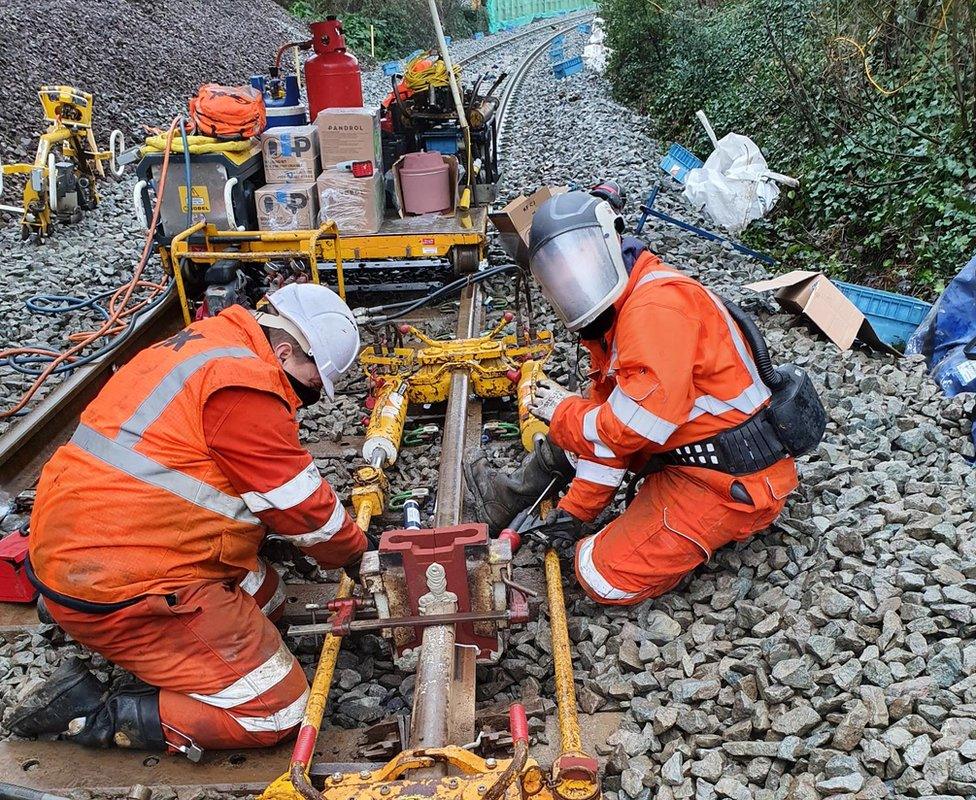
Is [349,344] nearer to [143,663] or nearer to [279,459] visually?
[279,459]

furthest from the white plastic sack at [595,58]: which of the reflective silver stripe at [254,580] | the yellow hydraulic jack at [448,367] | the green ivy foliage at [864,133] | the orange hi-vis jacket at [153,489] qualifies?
the orange hi-vis jacket at [153,489]

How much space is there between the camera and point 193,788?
2785 millimetres

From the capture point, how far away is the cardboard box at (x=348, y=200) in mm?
6961

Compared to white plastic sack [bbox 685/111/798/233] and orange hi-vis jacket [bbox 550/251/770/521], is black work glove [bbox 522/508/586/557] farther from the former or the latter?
white plastic sack [bbox 685/111/798/233]

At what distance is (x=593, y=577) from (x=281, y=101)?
256 inches

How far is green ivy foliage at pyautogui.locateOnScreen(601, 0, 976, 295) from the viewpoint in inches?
284

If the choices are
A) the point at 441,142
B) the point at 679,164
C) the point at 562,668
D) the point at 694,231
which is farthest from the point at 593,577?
the point at 679,164

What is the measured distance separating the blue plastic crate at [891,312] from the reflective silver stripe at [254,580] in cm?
462

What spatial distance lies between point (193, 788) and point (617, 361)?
2.07 metres

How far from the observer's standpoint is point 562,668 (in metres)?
2.78

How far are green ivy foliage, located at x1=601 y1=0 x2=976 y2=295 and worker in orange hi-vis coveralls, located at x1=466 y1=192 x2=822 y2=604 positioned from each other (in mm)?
4600

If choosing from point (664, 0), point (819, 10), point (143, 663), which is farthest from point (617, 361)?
point (664, 0)

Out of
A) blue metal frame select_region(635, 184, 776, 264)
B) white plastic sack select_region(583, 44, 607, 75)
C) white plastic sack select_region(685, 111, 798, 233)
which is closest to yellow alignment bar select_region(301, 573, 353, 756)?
blue metal frame select_region(635, 184, 776, 264)

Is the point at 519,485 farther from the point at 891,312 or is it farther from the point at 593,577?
the point at 891,312
